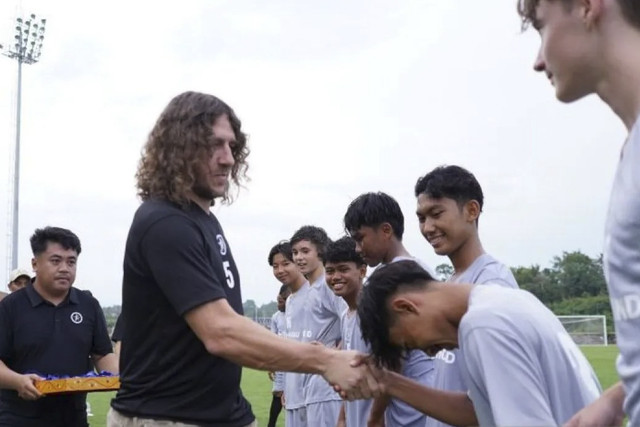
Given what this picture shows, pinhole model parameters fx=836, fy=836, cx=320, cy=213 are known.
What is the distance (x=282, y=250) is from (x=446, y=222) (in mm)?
5301

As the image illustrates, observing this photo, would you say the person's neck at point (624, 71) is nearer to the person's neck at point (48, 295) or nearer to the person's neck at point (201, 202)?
the person's neck at point (201, 202)

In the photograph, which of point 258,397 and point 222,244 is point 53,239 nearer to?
point 222,244

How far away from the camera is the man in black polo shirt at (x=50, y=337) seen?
5.78 meters

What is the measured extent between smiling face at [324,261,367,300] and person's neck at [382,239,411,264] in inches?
44.7

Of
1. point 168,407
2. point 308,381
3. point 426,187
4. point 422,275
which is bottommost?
point 308,381

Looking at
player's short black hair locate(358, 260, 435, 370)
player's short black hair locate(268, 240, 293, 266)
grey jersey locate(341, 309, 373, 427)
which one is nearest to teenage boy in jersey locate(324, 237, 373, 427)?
grey jersey locate(341, 309, 373, 427)

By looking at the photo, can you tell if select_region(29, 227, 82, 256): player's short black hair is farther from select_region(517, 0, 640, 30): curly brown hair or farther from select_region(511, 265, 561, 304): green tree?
select_region(511, 265, 561, 304): green tree

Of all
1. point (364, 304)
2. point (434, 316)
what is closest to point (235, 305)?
point (364, 304)

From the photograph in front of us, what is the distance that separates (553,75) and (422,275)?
111cm

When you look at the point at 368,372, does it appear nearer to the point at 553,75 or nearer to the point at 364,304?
the point at 364,304

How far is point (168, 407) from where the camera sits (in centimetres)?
316

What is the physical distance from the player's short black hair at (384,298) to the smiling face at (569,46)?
3.53ft

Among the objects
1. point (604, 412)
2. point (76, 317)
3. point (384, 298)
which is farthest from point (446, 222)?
point (76, 317)

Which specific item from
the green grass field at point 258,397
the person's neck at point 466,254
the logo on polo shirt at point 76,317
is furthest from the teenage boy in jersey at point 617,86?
the green grass field at point 258,397
